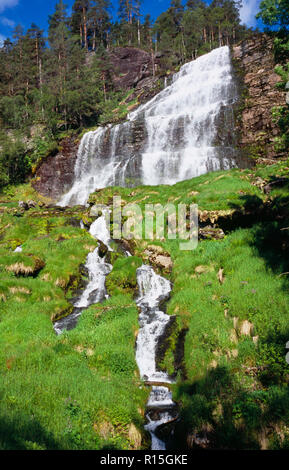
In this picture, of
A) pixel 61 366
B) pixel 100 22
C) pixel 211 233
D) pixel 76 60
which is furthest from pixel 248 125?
pixel 100 22

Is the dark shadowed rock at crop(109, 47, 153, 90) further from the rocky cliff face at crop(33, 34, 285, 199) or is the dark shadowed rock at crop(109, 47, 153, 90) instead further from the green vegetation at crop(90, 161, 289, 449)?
the green vegetation at crop(90, 161, 289, 449)

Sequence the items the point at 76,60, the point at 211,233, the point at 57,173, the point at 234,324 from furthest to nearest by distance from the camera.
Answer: the point at 76,60 → the point at 57,173 → the point at 211,233 → the point at 234,324

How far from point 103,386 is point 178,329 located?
366cm

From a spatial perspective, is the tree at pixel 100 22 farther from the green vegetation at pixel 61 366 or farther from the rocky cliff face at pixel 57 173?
the green vegetation at pixel 61 366

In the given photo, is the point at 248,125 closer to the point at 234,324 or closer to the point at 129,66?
the point at 234,324

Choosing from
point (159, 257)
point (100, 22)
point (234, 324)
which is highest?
point (100, 22)

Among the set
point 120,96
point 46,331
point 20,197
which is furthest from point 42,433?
point 120,96

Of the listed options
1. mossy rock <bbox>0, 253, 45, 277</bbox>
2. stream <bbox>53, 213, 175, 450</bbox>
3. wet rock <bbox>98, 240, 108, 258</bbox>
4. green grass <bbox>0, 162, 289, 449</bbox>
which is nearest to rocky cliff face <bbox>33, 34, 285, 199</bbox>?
green grass <bbox>0, 162, 289, 449</bbox>

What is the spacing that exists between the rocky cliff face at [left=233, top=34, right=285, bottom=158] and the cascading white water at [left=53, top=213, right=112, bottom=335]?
2080cm

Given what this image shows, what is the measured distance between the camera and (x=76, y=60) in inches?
2312

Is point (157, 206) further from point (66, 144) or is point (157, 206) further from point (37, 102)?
point (37, 102)

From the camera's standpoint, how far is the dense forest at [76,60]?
48.2 meters

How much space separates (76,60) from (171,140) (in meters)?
39.3

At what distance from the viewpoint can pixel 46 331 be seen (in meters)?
9.76
